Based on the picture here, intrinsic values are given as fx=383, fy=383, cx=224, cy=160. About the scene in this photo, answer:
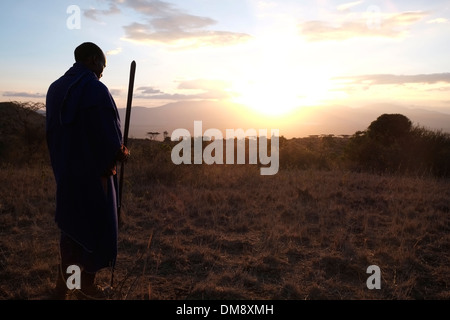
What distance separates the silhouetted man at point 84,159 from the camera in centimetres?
306

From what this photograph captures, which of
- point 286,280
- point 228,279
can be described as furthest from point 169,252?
point 286,280

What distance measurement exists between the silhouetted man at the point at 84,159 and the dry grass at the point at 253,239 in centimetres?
44

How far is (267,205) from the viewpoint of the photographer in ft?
23.0

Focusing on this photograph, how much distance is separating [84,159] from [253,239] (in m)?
2.94

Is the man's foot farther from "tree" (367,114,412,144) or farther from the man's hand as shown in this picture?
"tree" (367,114,412,144)

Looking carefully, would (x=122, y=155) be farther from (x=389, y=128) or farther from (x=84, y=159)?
(x=389, y=128)

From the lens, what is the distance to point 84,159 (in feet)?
10.2

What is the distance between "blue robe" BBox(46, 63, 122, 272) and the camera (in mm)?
3062

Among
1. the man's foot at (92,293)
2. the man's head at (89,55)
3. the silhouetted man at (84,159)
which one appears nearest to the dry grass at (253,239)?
the man's foot at (92,293)

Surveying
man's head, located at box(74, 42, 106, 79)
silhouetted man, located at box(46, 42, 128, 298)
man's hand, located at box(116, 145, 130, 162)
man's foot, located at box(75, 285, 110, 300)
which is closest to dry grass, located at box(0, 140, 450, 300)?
man's foot, located at box(75, 285, 110, 300)

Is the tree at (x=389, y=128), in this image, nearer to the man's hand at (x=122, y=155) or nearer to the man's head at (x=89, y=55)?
the man's hand at (x=122, y=155)

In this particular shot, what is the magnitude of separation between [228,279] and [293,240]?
154 cm

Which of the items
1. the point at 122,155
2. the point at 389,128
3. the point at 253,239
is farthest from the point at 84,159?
the point at 389,128

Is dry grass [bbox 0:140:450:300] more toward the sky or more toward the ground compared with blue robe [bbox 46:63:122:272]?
more toward the ground
